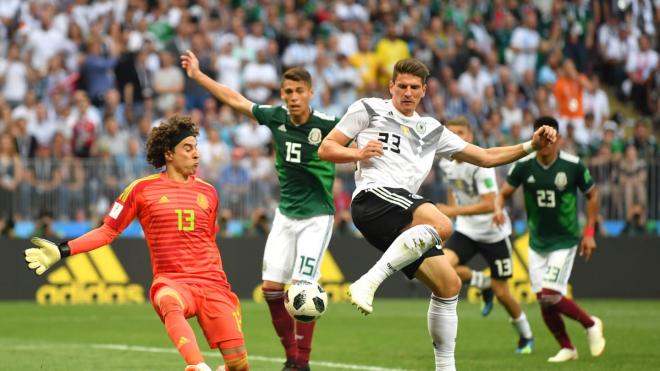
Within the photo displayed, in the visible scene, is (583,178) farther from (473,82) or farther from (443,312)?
(473,82)

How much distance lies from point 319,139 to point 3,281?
38.6 ft

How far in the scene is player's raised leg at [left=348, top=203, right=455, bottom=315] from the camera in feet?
30.7

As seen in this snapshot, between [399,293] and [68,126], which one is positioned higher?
[68,126]

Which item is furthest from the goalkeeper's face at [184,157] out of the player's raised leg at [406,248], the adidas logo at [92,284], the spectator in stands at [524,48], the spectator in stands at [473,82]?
the spectator in stands at [524,48]

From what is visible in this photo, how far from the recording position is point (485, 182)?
592 inches

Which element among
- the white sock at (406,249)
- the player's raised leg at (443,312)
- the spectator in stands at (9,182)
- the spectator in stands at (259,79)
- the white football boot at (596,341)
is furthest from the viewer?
the spectator in stands at (259,79)

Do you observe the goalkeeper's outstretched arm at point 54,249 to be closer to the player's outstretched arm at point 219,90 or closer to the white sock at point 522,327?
the player's outstretched arm at point 219,90

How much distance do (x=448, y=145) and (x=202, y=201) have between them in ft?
7.00

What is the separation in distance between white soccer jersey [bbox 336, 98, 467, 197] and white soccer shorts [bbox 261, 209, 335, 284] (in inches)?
75.5

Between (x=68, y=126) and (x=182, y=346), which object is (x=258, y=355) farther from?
(x=68, y=126)

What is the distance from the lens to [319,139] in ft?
39.4

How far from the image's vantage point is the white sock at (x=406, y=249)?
945 centimetres

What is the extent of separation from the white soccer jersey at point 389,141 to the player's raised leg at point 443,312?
0.73 m

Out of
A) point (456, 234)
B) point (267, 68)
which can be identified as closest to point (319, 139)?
point (456, 234)
